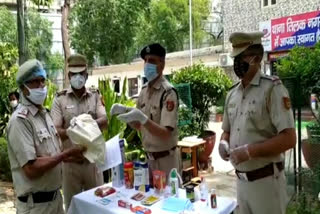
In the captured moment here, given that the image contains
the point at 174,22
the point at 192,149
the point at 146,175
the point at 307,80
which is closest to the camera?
A: the point at 146,175

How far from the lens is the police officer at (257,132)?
2.12m

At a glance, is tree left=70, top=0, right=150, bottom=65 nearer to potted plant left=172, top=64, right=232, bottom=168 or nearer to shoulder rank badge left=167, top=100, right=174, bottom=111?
potted plant left=172, top=64, right=232, bottom=168

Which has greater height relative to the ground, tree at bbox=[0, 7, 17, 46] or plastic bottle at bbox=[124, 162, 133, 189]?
tree at bbox=[0, 7, 17, 46]

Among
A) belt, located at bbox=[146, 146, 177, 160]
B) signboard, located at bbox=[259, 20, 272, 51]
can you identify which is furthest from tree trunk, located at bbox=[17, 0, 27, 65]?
signboard, located at bbox=[259, 20, 272, 51]

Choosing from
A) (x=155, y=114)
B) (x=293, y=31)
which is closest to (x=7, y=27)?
(x=293, y=31)

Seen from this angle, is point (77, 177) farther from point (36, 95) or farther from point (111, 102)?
point (111, 102)

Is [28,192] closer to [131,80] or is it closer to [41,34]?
[131,80]

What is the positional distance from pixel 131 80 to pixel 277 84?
23.0 meters

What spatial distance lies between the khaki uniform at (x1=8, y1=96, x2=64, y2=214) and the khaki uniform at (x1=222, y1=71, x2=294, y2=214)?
1.20m

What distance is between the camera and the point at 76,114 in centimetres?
324

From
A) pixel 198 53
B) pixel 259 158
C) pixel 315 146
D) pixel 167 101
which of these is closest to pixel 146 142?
pixel 167 101

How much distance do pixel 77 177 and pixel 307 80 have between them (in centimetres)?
286

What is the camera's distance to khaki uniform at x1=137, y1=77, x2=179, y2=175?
2859 millimetres

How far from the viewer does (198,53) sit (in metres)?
22.5
